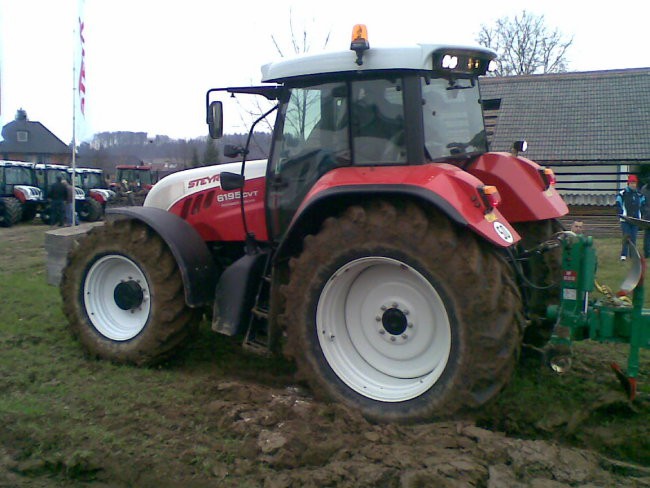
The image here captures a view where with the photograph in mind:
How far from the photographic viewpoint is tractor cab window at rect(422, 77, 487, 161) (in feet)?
15.4

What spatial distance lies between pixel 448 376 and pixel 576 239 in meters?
1.17

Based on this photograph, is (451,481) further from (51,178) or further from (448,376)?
(51,178)

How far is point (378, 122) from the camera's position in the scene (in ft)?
15.3

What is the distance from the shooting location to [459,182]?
4.21 m

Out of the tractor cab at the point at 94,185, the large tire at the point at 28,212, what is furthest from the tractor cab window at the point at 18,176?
the tractor cab at the point at 94,185

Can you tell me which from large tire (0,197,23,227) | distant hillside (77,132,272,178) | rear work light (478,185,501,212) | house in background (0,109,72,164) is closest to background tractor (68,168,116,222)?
large tire (0,197,23,227)

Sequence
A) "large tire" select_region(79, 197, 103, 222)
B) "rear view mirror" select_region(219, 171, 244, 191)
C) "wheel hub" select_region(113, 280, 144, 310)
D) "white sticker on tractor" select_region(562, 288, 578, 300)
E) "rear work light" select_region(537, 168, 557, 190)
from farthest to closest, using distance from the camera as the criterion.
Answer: "large tire" select_region(79, 197, 103, 222) < "wheel hub" select_region(113, 280, 144, 310) < "rear work light" select_region(537, 168, 557, 190) < "rear view mirror" select_region(219, 171, 244, 191) < "white sticker on tractor" select_region(562, 288, 578, 300)

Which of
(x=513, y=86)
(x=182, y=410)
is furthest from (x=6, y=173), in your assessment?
(x=182, y=410)

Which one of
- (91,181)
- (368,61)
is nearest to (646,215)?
(368,61)

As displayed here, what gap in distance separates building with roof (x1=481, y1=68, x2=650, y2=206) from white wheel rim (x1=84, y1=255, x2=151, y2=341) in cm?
1343

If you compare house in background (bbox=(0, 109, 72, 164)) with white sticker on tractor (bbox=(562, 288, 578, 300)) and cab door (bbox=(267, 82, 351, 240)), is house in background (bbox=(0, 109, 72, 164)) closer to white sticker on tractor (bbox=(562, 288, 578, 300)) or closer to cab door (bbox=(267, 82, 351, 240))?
cab door (bbox=(267, 82, 351, 240))

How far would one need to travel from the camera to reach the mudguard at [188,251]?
531 cm

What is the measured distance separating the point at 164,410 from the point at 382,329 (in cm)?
151

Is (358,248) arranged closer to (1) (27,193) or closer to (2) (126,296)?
(2) (126,296)
